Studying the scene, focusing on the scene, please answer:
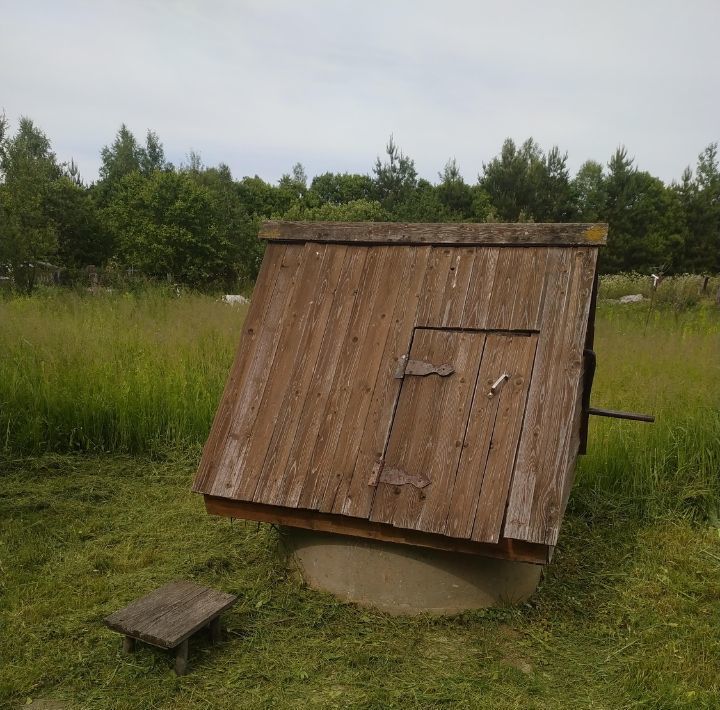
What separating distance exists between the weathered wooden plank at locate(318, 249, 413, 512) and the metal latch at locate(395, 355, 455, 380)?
0.14 meters

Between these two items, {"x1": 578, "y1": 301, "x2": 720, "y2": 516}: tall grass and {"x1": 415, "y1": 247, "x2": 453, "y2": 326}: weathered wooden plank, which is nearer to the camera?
{"x1": 415, "y1": 247, "x2": 453, "y2": 326}: weathered wooden plank

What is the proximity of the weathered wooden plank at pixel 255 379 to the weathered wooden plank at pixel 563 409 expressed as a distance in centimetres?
163

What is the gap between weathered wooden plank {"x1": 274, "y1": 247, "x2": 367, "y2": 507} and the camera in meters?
3.63

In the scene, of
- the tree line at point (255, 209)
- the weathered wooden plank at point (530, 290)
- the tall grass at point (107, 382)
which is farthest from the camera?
the tree line at point (255, 209)

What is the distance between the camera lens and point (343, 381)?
3787 mm

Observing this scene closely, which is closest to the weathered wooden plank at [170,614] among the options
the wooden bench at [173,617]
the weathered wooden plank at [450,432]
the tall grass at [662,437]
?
the wooden bench at [173,617]

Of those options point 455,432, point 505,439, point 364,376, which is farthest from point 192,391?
point 505,439

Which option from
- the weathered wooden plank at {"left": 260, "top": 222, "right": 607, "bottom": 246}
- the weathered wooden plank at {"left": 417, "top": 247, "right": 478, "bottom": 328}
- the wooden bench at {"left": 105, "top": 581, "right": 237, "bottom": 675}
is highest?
the weathered wooden plank at {"left": 260, "top": 222, "right": 607, "bottom": 246}

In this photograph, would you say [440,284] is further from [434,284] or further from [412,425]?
[412,425]

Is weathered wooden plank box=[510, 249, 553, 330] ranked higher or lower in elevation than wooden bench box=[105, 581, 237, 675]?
higher

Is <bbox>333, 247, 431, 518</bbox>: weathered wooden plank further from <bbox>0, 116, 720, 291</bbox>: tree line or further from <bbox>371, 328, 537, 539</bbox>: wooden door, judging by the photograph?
<bbox>0, 116, 720, 291</bbox>: tree line

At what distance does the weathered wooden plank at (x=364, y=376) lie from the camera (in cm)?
356

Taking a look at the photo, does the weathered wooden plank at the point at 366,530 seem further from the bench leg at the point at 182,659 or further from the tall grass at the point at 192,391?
the tall grass at the point at 192,391

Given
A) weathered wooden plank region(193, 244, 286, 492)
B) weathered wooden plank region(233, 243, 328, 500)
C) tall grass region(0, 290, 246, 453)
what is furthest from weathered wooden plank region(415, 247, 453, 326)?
tall grass region(0, 290, 246, 453)
